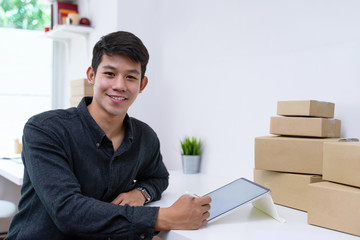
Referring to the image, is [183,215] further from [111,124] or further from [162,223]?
[111,124]

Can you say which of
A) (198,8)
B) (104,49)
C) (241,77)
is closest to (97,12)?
(198,8)

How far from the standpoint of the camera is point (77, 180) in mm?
1189

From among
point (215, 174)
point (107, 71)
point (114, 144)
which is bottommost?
point (215, 174)

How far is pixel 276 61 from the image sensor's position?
1847 mm

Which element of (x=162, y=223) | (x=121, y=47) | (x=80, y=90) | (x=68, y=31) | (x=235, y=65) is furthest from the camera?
(x=68, y=31)

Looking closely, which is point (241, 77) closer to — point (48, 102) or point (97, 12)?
point (97, 12)

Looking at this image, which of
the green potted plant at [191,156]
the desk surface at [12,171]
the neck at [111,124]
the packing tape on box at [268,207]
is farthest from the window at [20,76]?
the packing tape on box at [268,207]

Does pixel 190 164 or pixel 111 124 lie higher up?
pixel 111 124

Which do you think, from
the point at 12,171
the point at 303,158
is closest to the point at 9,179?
the point at 12,171

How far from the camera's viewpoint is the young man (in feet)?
3.49

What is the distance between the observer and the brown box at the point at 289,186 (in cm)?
136

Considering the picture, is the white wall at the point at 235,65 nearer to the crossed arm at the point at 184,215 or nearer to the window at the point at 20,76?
the crossed arm at the point at 184,215

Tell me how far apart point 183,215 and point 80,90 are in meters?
1.84

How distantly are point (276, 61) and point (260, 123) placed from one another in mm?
306
